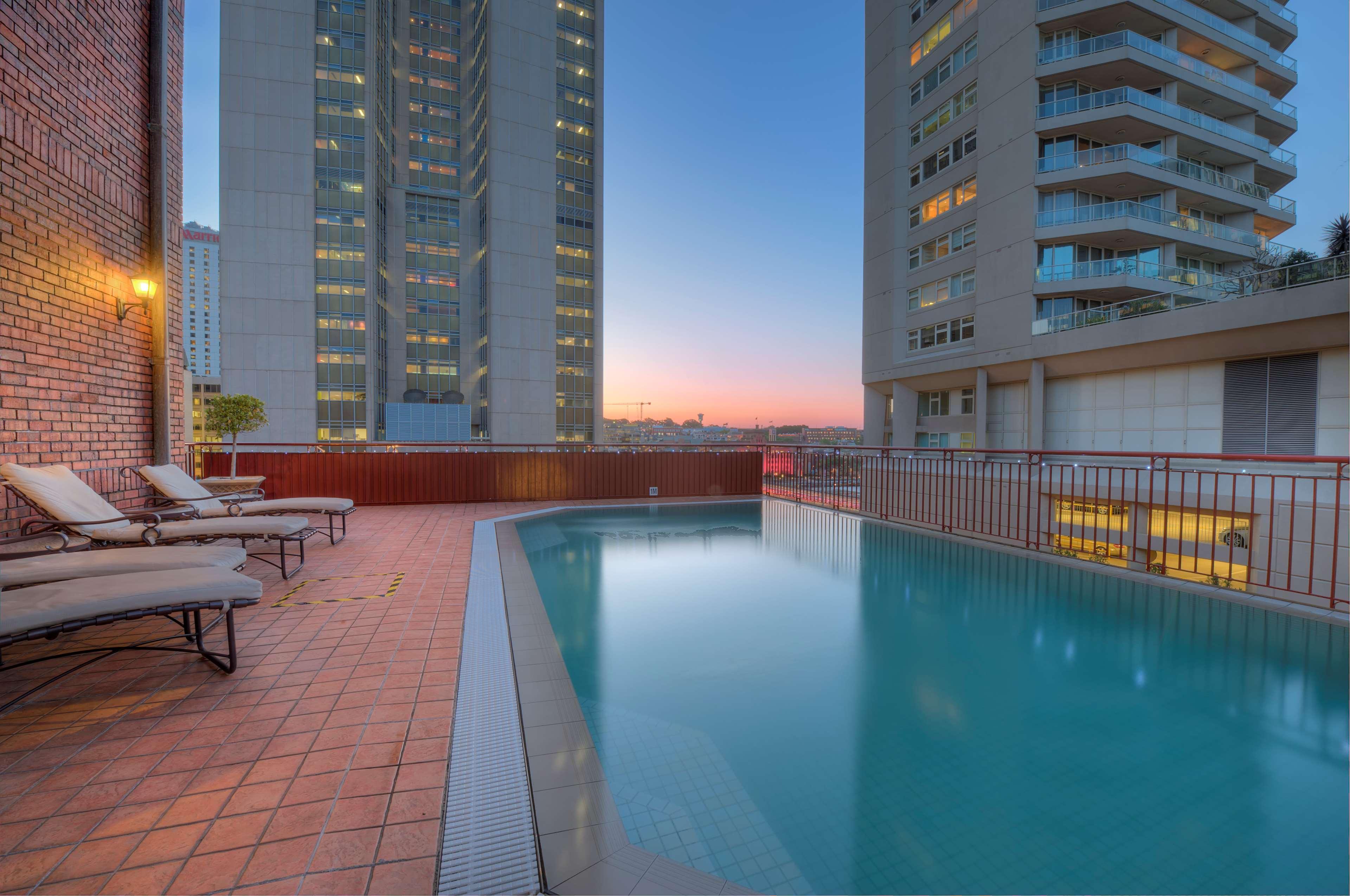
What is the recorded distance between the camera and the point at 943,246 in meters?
20.5

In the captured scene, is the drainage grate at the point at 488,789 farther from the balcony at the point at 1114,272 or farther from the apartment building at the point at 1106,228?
the balcony at the point at 1114,272

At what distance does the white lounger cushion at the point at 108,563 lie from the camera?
8.52 ft

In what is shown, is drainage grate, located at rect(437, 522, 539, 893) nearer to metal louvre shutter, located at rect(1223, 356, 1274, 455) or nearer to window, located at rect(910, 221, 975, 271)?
metal louvre shutter, located at rect(1223, 356, 1274, 455)

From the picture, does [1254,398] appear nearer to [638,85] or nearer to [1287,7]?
[1287,7]

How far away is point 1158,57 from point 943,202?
684 cm

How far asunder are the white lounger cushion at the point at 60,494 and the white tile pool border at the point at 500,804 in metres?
2.80

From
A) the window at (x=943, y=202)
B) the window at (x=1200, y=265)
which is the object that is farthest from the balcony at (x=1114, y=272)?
the window at (x=943, y=202)

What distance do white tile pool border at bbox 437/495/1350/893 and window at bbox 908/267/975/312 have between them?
18.6m

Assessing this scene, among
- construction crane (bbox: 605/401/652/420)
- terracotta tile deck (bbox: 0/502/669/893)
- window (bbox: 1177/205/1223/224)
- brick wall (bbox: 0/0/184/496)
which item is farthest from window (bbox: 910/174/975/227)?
construction crane (bbox: 605/401/652/420)

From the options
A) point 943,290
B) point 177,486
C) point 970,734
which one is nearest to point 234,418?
point 177,486

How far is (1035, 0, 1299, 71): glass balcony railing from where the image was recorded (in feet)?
54.1

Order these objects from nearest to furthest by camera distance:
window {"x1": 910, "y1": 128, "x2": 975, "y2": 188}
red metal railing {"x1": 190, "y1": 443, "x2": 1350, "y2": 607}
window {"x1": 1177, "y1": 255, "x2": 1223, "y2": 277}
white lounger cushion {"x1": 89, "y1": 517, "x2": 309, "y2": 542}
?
white lounger cushion {"x1": 89, "y1": 517, "x2": 309, "y2": 542}
red metal railing {"x1": 190, "y1": 443, "x2": 1350, "y2": 607}
window {"x1": 1177, "y1": 255, "x2": 1223, "y2": 277}
window {"x1": 910, "y1": 128, "x2": 975, "y2": 188}

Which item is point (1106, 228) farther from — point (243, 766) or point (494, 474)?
point (243, 766)

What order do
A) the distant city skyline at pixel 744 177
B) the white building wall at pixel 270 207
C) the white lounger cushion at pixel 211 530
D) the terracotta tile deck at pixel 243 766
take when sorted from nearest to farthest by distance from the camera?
1. the terracotta tile deck at pixel 243 766
2. the white lounger cushion at pixel 211 530
3. the white building wall at pixel 270 207
4. the distant city skyline at pixel 744 177
